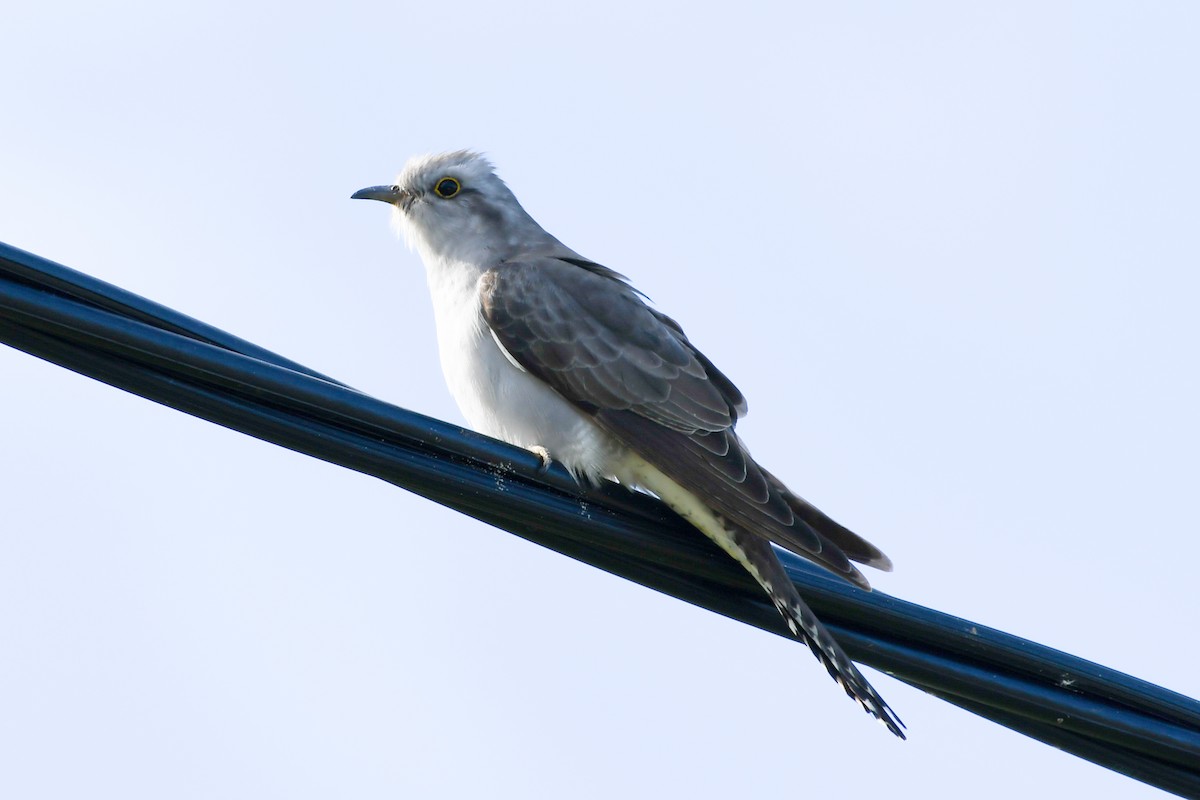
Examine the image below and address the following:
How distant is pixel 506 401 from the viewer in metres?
5.64

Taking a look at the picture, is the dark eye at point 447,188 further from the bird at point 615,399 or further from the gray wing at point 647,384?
the gray wing at point 647,384

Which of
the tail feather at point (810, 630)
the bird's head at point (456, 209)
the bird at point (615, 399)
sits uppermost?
the bird's head at point (456, 209)

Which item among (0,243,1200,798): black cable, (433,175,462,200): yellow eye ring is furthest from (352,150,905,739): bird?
(0,243,1200,798): black cable

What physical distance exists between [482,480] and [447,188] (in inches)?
143

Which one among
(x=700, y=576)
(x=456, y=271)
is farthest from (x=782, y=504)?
(x=456, y=271)

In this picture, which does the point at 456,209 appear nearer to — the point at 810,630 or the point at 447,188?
the point at 447,188

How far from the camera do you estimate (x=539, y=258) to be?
627 cm

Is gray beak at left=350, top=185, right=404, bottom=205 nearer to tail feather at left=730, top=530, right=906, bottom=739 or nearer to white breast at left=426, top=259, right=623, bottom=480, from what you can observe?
white breast at left=426, top=259, right=623, bottom=480

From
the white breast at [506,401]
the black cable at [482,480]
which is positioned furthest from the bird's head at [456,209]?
the black cable at [482,480]

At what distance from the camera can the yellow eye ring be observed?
23.6 ft

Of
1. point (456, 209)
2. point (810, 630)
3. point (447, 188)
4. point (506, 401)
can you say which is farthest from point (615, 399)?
point (447, 188)

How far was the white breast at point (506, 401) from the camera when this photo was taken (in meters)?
5.41

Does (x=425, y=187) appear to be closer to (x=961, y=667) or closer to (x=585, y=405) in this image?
(x=585, y=405)

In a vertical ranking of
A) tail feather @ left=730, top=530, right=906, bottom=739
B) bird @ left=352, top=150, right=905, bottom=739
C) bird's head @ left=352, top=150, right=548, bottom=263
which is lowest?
tail feather @ left=730, top=530, right=906, bottom=739
